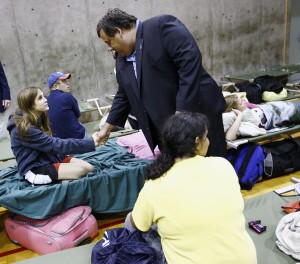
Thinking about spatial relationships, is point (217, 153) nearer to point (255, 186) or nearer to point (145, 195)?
point (145, 195)

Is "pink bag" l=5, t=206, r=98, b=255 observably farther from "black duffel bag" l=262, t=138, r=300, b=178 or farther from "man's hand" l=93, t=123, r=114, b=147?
"black duffel bag" l=262, t=138, r=300, b=178

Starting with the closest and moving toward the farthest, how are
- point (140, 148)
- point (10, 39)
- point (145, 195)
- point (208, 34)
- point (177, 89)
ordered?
point (145, 195)
point (177, 89)
point (140, 148)
point (10, 39)
point (208, 34)

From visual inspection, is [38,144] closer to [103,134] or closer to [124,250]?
[103,134]

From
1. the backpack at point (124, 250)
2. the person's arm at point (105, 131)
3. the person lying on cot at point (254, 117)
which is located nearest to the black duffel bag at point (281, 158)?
the person lying on cot at point (254, 117)

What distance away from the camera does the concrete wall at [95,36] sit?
13.6 ft

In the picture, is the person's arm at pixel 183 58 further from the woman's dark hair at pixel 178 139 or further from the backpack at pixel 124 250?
the backpack at pixel 124 250

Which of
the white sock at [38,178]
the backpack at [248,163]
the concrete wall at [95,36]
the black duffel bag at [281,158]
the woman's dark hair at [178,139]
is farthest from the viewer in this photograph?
the concrete wall at [95,36]

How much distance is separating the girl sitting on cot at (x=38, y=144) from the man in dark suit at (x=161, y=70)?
0.65 meters

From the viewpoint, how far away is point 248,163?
2.92 meters

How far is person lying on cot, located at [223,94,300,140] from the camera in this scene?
2.97 meters

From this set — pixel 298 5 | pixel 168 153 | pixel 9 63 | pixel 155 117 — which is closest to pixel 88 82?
pixel 9 63

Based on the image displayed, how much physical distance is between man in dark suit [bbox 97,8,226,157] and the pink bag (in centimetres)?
82

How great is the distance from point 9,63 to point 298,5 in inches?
190

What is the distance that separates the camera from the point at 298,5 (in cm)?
584
